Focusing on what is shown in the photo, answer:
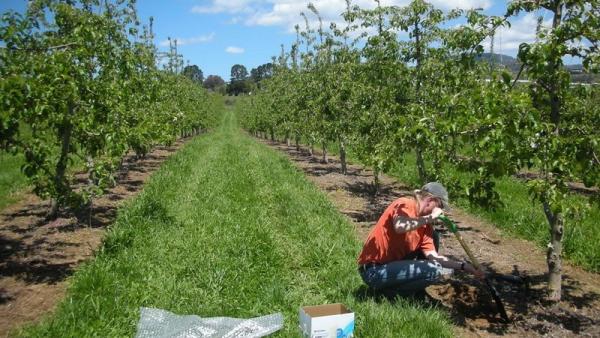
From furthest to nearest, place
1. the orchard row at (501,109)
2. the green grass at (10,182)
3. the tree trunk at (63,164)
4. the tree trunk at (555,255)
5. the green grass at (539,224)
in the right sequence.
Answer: the green grass at (10,182)
the green grass at (539,224)
the tree trunk at (63,164)
the tree trunk at (555,255)
the orchard row at (501,109)

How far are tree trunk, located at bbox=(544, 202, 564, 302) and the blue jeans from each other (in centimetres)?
137

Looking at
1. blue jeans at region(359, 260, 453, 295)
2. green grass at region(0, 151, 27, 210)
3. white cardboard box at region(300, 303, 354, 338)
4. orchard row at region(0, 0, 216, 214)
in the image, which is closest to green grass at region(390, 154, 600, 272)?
blue jeans at region(359, 260, 453, 295)

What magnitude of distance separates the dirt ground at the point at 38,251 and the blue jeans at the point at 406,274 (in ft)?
11.6

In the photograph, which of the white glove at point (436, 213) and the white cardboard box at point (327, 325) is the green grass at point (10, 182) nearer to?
the white cardboard box at point (327, 325)

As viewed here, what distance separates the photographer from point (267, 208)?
33.1 feet

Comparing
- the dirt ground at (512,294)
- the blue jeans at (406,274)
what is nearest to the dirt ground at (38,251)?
the blue jeans at (406,274)

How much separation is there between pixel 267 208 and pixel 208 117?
32.9 metres

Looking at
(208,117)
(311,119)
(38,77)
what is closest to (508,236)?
(38,77)

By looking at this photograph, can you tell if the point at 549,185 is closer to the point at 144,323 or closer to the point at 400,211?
the point at 400,211

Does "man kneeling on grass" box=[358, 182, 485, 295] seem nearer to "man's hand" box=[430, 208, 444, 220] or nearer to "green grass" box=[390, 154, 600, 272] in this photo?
"man's hand" box=[430, 208, 444, 220]

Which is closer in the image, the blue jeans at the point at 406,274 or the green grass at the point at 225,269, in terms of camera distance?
the green grass at the point at 225,269

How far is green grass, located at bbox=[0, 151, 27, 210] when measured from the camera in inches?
413

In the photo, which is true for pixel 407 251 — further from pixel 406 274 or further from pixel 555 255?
pixel 555 255

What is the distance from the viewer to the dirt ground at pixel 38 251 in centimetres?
546
